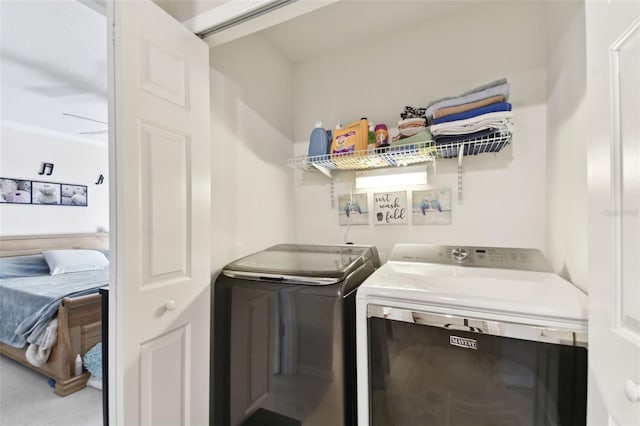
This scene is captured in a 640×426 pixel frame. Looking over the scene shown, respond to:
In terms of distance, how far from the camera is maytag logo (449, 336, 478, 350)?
942mm

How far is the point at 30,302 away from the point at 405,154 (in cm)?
344

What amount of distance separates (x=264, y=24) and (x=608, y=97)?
3.95 feet

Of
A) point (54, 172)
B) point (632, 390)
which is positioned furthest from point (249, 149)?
point (54, 172)

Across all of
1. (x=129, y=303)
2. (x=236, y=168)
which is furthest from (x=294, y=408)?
(x=236, y=168)

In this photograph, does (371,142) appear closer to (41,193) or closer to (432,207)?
(432,207)

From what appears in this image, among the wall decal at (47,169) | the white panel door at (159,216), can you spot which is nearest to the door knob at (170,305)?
the white panel door at (159,216)

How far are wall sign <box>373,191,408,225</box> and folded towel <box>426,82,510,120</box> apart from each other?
0.56 meters

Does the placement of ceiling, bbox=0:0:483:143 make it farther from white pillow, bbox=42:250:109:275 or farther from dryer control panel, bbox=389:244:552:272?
white pillow, bbox=42:250:109:275

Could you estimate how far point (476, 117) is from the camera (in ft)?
4.37

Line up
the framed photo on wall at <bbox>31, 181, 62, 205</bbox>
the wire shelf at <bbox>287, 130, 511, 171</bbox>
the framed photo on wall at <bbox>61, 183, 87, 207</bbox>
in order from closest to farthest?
the wire shelf at <bbox>287, 130, 511, 171</bbox> → the framed photo on wall at <bbox>31, 181, 62, 205</bbox> → the framed photo on wall at <bbox>61, 183, 87, 207</bbox>

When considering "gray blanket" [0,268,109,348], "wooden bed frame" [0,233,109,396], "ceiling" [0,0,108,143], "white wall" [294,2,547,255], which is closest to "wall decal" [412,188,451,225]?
"white wall" [294,2,547,255]

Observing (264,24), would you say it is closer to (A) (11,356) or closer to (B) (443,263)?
(B) (443,263)

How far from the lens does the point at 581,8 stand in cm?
101

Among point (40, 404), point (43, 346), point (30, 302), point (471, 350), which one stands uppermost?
Answer: point (471, 350)
